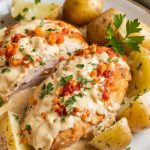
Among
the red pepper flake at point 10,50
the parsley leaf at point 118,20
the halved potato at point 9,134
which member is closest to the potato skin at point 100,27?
the parsley leaf at point 118,20

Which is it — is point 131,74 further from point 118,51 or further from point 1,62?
point 1,62

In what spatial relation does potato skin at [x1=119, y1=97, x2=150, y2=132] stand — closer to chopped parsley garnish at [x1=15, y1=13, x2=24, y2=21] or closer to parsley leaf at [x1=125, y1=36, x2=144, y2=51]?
parsley leaf at [x1=125, y1=36, x2=144, y2=51]

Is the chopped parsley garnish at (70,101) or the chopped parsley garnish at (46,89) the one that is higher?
the chopped parsley garnish at (70,101)

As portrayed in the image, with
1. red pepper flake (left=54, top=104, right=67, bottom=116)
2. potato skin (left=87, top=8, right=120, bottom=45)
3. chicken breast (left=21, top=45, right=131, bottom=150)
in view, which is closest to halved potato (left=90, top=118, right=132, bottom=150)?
chicken breast (left=21, top=45, right=131, bottom=150)

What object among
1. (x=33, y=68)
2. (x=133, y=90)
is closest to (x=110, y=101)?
(x=133, y=90)

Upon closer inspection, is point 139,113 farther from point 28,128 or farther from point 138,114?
point 28,128

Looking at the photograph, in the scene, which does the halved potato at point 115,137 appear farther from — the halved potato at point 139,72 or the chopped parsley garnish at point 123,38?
the chopped parsley garnish at point 123,38
